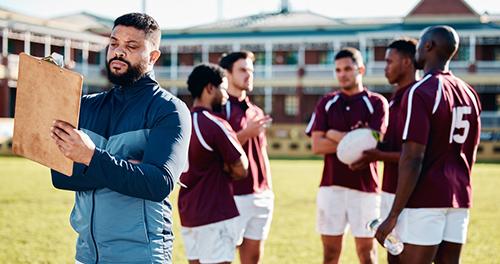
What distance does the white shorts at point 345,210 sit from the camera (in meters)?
6.55

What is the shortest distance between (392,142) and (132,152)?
3.29 m

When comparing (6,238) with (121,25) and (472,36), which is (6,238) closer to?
(121,25)

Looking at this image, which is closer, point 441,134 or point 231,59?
point 441,134

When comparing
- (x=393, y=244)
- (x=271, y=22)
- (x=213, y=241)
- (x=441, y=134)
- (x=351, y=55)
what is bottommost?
(x=213, y=241)

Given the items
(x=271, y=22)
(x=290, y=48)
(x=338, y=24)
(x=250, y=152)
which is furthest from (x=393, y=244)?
(x=271, y=22)

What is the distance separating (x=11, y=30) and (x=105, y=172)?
4981cm

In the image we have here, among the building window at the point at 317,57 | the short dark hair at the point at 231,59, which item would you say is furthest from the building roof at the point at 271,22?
the short dark hair at the point at 231,59

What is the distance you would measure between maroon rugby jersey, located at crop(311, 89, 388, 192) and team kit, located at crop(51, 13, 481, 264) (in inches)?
0.4

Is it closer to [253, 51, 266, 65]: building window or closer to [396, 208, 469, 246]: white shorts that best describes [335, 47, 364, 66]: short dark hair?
[396, 208, 469, 246]: white shorts

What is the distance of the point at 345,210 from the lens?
6.62m

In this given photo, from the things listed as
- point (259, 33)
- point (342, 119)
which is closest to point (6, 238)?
point (342, 119)

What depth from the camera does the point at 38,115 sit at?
2.86 metres

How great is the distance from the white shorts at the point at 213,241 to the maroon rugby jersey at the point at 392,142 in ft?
4.34

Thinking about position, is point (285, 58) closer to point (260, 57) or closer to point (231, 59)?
point (260, 57)
